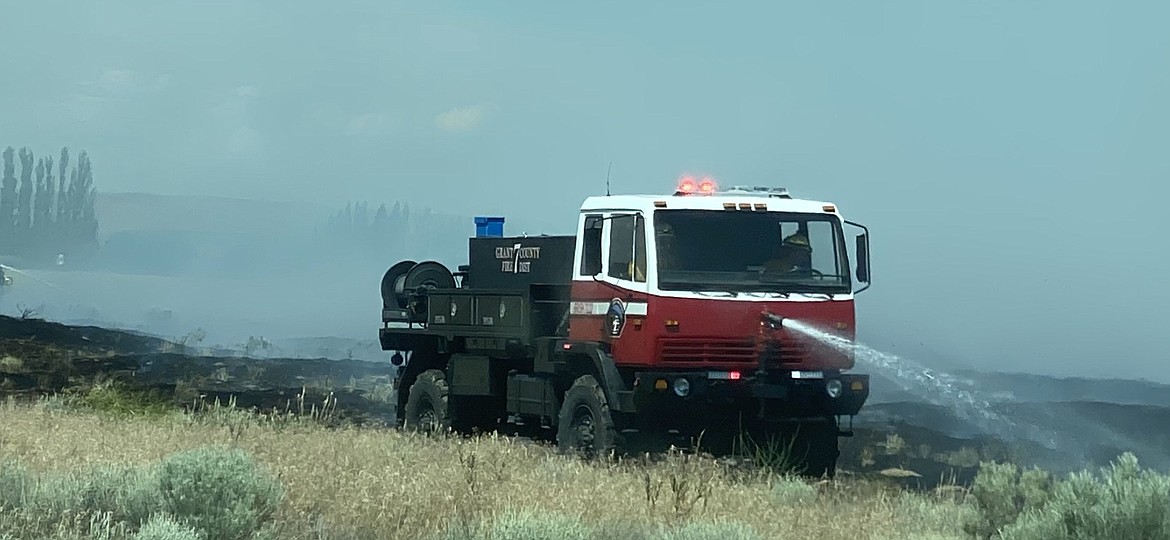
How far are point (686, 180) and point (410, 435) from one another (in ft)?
14.7

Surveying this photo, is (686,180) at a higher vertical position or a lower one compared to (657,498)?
higher

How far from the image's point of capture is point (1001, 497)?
13.0 m

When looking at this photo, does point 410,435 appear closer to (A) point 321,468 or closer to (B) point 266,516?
(A) point 321,468

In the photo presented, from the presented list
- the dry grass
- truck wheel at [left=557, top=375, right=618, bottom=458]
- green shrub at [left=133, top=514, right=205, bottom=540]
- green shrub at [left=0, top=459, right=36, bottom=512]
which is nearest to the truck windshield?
truck wheel at [left=557, top=375, right=618, bottom=458]

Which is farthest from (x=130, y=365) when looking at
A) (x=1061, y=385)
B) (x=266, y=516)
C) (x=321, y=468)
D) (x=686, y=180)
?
(x=1061, y=385)

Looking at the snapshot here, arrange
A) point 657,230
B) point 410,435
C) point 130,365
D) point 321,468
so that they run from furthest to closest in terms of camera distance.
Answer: point 130,365
point 410,435
point 657,230
point 321,468

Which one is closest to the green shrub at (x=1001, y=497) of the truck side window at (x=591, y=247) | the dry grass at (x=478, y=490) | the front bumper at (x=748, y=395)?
the dry grass at (x=478, y=490)

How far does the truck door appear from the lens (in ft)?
58.8

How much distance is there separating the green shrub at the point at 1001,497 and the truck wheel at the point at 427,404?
Answer: 34.0 ft

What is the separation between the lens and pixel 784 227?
60.8ft

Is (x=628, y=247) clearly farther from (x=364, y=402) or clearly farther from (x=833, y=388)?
(x=364, y=402)

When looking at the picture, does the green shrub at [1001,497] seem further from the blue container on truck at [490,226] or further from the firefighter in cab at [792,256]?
the blue container on truck at [490,226]

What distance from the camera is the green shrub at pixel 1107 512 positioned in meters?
9.97

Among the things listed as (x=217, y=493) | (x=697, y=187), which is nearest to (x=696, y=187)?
(x=697, y=187)
